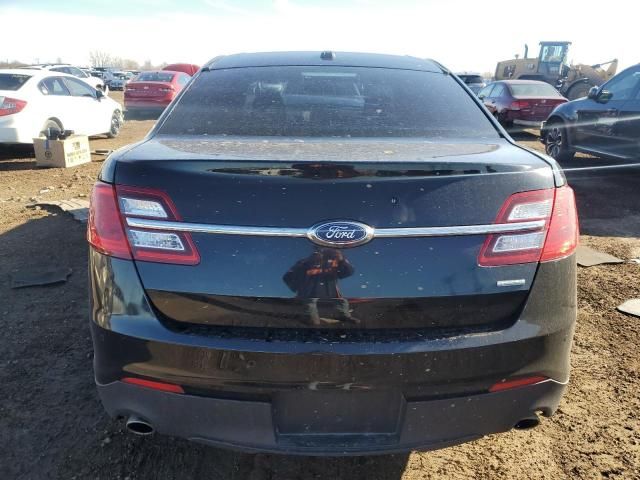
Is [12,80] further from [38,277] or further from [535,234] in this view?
[535,234]

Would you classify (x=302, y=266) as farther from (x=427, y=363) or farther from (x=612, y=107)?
(x=612, y=107)

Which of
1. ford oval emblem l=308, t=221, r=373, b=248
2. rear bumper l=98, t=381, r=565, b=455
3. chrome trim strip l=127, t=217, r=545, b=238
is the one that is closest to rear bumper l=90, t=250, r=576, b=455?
rear bumper l=98, t=381, r=565, b=455

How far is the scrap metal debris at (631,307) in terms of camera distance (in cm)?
340

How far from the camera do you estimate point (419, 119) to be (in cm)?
224

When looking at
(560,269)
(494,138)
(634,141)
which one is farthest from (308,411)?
(634,141)

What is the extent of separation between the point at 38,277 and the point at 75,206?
2.08m

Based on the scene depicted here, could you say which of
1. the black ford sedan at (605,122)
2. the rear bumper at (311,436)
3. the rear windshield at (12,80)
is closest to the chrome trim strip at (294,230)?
the rear bumper at (311,436)

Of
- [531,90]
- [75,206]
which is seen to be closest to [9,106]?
[75,206]

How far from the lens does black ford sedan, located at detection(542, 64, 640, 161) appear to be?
6.83m

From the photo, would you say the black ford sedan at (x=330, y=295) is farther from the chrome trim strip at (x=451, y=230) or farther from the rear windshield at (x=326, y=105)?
the rear windshield at (x=326, y=105)

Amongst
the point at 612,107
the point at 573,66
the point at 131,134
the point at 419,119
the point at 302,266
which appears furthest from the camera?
the point at 573,66

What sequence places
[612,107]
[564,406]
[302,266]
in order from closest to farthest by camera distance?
1. [302,266]
2. [564,406]
3. [612,107]

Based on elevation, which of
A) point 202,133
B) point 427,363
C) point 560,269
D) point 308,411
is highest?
point 202,133

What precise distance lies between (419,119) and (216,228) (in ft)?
4.00
